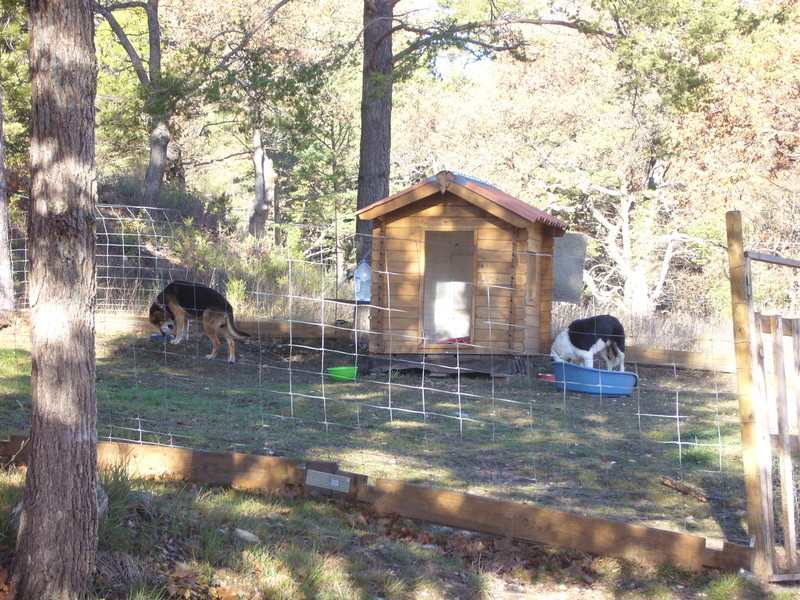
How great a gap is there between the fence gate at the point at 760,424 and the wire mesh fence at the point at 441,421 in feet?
2.06

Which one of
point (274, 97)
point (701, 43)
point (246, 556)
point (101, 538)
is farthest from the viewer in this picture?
point (274, 97)

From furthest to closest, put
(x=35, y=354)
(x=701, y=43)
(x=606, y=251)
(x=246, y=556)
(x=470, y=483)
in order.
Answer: (x=606, y=251) → (x=701, y=43) → (x=470, y=483) → (x=246, y=556) → (x=35, y=354)

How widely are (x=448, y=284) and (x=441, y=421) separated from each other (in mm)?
5585

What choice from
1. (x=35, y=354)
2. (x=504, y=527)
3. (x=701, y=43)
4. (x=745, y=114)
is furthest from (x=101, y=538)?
(x=745, y=114)

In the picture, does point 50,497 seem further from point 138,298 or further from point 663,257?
point 663,257

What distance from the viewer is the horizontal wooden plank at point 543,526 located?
4297 millimetres

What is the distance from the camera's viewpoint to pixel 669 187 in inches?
957

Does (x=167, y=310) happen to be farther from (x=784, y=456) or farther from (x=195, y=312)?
(x=784, y=456)

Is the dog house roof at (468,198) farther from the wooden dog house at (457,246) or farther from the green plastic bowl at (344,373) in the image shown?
the green plastic bowl at (344,373)

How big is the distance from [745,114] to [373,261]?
958 centimetres

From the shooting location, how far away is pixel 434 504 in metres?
4.79

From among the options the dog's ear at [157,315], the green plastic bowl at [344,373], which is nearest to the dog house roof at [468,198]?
→ the green plastic bowl at [344,373]

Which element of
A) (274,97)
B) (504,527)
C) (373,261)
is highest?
(274,97)

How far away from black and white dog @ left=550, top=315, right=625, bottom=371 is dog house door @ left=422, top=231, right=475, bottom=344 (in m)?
1.81
